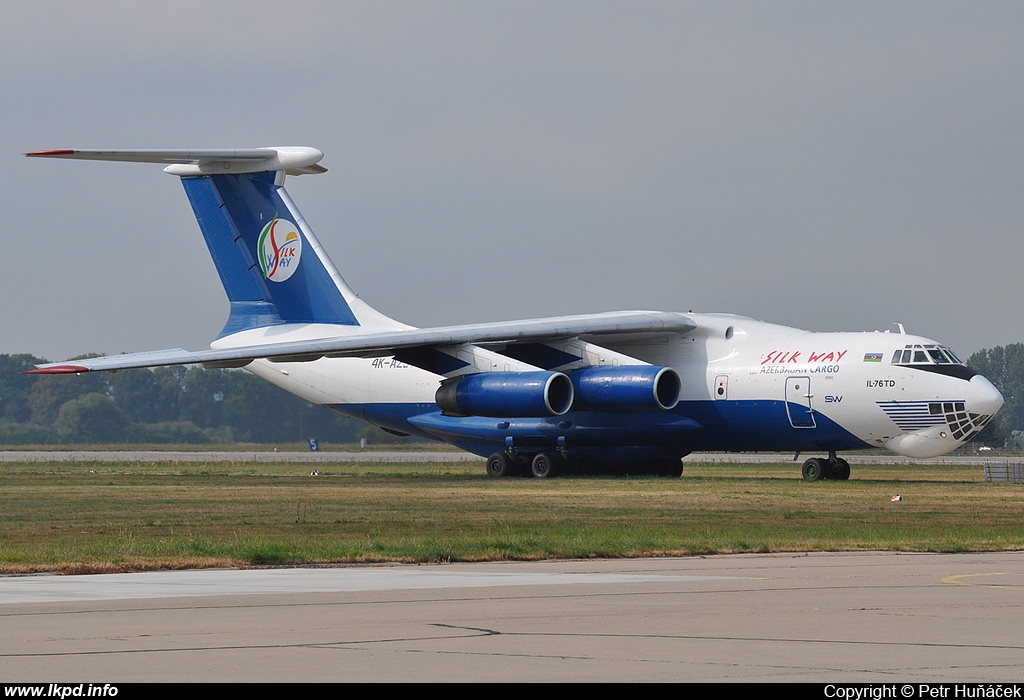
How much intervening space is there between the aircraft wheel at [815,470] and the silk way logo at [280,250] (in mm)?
13764

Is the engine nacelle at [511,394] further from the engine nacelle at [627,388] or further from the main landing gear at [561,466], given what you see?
the main landing gear at [561,466]

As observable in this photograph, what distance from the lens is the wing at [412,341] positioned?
3356 cm

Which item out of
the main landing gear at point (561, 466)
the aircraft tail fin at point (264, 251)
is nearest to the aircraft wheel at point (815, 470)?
the main landing gear at point (561, 466)

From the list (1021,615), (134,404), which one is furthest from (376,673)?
(134,404)

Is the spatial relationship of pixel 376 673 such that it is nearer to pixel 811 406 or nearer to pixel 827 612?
pixel 827 612

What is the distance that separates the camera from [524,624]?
10.1m

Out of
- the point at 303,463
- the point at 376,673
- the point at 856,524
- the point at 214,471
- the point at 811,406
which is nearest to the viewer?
the point at 376,673

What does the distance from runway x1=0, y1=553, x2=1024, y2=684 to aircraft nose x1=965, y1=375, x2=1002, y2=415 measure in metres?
17.5

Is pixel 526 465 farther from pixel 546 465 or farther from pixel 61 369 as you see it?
pixel 61 369

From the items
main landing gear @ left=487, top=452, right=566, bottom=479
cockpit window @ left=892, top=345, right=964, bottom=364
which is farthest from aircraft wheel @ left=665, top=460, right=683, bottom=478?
cockpit window @ left=892, top=345, right=964, bottom=364

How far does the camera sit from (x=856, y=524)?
20484mm

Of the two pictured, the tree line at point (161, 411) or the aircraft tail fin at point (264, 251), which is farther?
the tree line at point (161, 411)

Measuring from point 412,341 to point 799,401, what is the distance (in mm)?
8422
